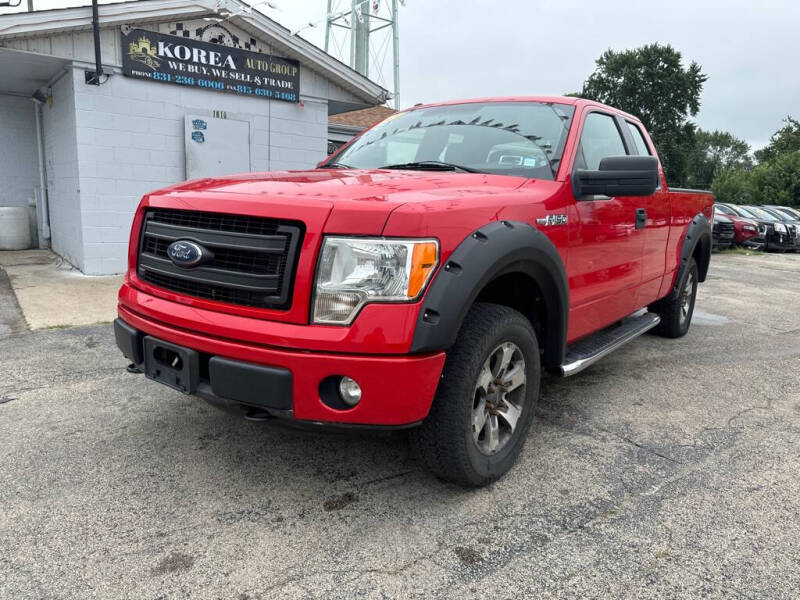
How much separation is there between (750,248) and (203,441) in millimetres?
20721

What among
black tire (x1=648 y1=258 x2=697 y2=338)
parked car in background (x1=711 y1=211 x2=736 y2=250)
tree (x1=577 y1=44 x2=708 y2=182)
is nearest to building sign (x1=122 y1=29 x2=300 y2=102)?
black tire (x1=648 y1=258 x2=697 y2=338)

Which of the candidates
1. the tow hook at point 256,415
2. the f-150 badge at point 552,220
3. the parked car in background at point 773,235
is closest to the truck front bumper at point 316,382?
the tow hook at point 256,415

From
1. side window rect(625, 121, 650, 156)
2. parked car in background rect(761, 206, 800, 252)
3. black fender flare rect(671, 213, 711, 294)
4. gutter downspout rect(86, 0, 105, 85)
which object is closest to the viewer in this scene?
side window rect(625, 121, 650, 156)

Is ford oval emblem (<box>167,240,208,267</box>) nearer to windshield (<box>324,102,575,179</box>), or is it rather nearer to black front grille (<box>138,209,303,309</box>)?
black front grille (<box>138,209,303,309</box>)

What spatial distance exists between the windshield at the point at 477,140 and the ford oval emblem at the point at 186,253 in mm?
1359

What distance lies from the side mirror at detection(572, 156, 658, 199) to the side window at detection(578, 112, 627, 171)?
9.1 inches

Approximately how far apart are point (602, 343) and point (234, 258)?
92.8 inches

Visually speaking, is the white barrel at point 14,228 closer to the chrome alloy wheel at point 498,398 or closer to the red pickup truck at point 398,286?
the red pickup truck at point 398,286

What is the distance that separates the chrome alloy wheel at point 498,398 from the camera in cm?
253

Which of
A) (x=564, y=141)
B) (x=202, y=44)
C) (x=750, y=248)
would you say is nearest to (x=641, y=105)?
(x=750, y=248)

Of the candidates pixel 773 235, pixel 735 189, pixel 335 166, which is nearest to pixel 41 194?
pixel 335 166

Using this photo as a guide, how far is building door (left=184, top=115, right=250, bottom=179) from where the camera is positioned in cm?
870

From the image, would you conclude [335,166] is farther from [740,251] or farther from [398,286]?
[740,251]

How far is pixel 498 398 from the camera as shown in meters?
2.64
